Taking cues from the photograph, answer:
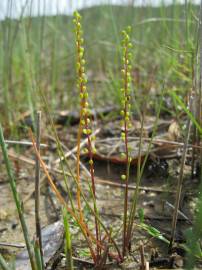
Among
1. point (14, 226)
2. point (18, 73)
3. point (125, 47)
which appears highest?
point (125, 47)

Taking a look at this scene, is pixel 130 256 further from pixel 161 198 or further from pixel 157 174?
pixel 157 174

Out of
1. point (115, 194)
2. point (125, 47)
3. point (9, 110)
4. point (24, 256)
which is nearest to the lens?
point (125, 47)

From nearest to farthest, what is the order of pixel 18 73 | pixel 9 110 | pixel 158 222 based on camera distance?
pixel 158 222
pixel 9 110
pixel 18 73

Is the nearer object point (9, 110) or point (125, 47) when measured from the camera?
point (125, 47)

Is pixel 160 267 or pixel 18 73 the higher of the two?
pixel 18 73

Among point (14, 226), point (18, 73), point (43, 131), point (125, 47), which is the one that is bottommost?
point (14, 226)

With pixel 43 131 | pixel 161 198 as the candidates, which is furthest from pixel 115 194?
pixel 43 131

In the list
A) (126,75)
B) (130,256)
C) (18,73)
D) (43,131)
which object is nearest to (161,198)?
(130,256)

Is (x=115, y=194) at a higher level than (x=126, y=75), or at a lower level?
lower

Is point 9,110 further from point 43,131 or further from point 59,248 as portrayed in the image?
point 59,248
